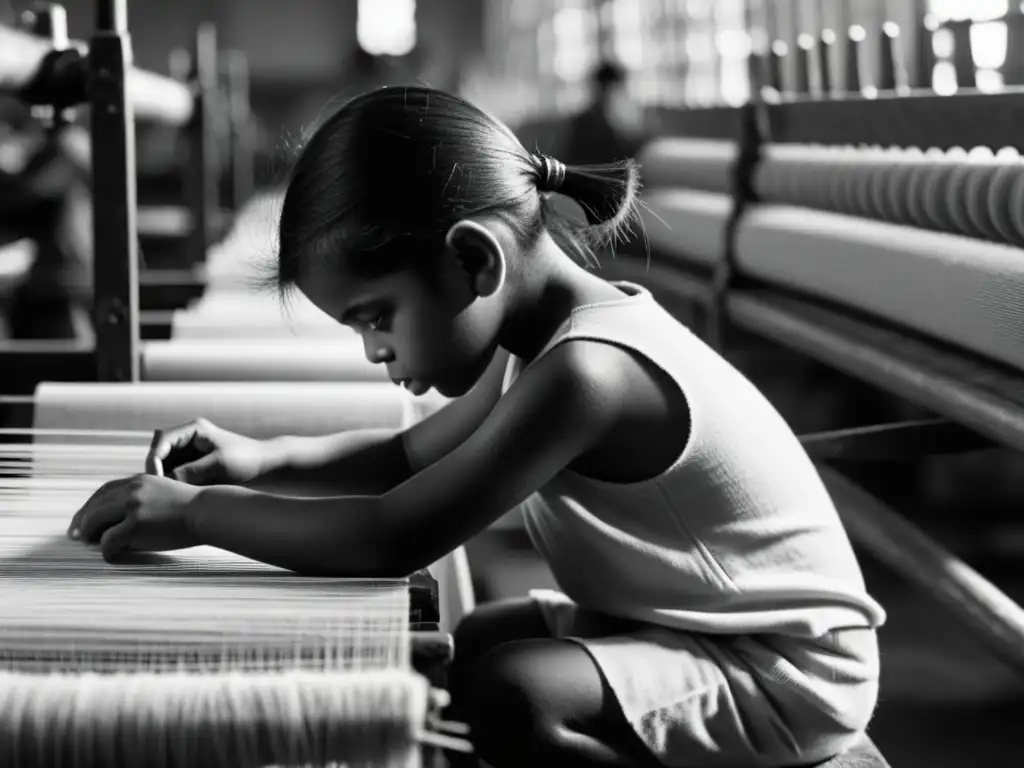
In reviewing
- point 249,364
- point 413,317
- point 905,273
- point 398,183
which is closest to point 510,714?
point 413,317

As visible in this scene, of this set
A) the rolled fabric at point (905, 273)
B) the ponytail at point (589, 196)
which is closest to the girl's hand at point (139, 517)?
the ponytail at point (589, 196)

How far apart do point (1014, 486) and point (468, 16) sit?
14.0 metres

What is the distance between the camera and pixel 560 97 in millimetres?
10422

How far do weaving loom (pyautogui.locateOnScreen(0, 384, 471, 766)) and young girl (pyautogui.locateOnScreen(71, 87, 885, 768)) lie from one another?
0.05m

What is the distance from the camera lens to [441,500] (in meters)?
1.01

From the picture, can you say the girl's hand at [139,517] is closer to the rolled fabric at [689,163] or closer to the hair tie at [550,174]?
the hair tie at [550,174]

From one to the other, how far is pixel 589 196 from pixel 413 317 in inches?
9.6

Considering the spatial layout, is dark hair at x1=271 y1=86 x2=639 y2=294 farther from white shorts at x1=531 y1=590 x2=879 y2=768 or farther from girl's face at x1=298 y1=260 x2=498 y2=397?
white shorts at x1=531 y1=590 x2=879 y2=768

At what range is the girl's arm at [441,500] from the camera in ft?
3.23

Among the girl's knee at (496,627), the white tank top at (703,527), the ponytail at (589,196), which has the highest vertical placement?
the ponytail at (589,196)

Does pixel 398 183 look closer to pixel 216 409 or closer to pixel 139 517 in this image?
pixel 139 517

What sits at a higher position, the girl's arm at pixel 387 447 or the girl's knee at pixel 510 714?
the girl's arm at pixel 387 447

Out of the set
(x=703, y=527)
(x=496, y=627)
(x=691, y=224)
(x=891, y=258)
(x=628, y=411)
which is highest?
(x=691, y=224)

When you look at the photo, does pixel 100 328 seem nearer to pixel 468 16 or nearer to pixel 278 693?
pixel 278 693
